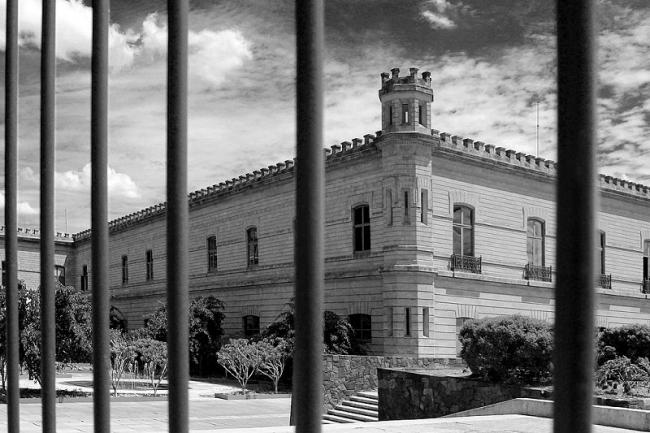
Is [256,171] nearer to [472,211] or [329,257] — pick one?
[329,257]

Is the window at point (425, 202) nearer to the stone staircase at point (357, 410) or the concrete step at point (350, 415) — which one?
the stone staircase at point (357, 410)

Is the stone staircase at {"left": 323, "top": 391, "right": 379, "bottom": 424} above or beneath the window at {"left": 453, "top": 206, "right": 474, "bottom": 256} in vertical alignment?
beneath

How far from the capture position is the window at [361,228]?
26234 millimetres

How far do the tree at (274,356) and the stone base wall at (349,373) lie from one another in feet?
14.4

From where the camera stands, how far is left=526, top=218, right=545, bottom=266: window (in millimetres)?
28281

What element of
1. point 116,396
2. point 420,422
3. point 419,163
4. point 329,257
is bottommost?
point 116,396

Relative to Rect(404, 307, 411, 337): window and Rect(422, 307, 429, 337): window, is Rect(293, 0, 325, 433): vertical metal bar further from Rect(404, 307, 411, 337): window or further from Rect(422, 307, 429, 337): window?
Rect(422, 307, 429, 337): window

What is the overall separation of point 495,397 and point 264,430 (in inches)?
270

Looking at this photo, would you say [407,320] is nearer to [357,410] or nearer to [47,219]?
[357,410]

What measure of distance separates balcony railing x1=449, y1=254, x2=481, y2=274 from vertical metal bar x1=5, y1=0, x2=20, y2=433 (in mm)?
21846

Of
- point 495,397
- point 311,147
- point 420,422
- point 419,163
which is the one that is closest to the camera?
point 311,147

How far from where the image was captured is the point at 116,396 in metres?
23.4

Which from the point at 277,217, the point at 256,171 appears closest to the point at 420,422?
the point at 277,217

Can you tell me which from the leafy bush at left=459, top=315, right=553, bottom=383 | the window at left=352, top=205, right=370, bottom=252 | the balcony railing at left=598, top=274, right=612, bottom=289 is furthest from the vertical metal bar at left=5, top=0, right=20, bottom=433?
the balcony railing at left=598, top=274, right=612, bottom=289
